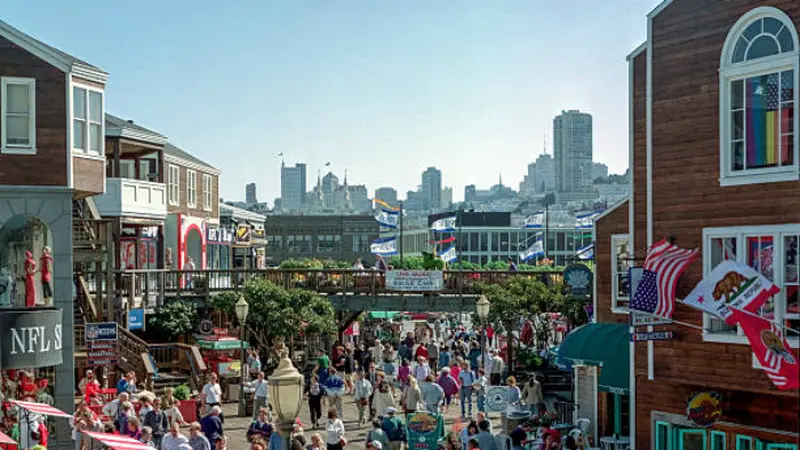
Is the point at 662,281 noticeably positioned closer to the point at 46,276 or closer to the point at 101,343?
the point at 46,276

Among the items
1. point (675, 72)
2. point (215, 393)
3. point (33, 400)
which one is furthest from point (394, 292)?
point (675, 72)

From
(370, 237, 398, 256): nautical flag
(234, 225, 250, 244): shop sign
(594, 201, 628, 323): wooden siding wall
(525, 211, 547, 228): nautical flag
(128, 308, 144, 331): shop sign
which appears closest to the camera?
(594, 201, 628, 323): wooden siding wall

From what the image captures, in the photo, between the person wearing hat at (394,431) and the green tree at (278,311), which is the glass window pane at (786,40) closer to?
the person wearing hat at (394,431)

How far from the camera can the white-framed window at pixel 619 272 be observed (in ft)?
93.9

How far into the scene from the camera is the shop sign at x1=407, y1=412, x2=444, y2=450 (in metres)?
25.5

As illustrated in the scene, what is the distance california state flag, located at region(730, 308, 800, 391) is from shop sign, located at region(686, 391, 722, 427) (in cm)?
230

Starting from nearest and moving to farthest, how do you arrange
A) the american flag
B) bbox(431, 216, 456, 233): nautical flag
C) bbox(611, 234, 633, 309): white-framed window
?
the american flag < bbox(611, 234, 633, 309): white-framed window < bbox(431, 216, 456, 233): nautical flag

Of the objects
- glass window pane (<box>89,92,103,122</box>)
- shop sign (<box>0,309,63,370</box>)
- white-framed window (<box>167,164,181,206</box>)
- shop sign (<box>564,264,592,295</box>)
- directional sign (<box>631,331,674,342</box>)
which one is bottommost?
shop sign (<box>0,309,63,370</box>)

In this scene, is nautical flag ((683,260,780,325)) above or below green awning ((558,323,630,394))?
above

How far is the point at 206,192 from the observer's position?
197ft

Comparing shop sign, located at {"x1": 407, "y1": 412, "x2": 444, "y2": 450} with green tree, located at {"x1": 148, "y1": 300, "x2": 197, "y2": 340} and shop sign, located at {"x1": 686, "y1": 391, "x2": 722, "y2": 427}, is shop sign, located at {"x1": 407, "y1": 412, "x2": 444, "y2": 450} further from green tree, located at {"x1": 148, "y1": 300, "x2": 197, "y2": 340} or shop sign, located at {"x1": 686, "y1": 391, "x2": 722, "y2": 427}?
green tree, located at {"x1": 148, "y1": 300, "x2": 197, "y2": 340}

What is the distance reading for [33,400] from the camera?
2716cm

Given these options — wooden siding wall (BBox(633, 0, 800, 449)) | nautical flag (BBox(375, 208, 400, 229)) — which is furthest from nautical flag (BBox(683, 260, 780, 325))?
nautical flag (BBox(375, 208, 400, 229))

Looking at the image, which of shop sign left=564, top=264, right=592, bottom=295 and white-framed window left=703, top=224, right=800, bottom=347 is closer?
white-framed window left=703, top=224, right=800, bottom=347
